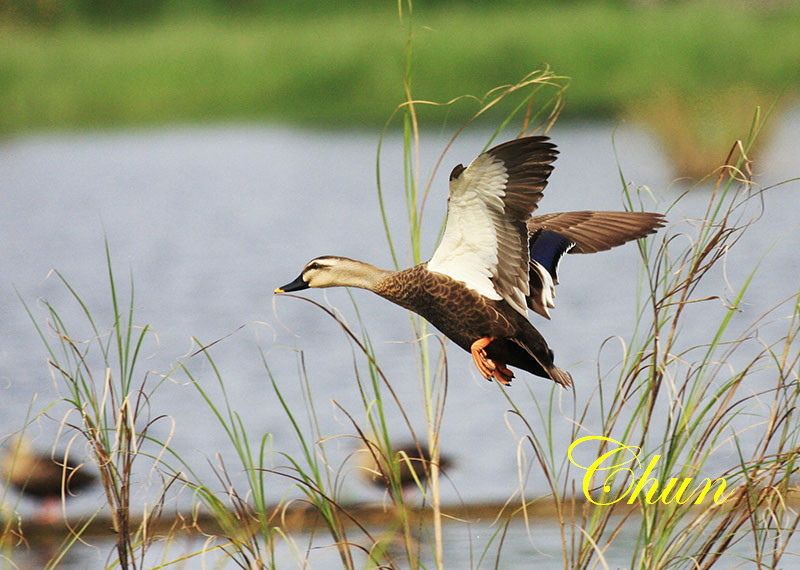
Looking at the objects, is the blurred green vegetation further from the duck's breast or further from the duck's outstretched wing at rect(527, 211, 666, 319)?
the duck's breast

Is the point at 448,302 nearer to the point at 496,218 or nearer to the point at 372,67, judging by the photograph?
the point at 496,218

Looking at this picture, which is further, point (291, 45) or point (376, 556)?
point (291, 45)

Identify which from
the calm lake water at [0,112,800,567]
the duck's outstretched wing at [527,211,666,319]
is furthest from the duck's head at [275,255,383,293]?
the calm lake water at [0,112,800,567]

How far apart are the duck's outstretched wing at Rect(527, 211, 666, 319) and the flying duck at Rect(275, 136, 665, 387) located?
0.01 meters

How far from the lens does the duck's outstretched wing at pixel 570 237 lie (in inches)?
127

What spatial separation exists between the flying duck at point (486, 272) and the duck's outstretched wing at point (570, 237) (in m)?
0.01

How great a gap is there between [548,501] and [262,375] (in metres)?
4.13

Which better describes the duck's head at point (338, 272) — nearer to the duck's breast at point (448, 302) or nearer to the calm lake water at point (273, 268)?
the duck's breast at point (448, 302)

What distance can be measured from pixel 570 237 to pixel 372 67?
16978mm

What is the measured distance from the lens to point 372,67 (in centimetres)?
2008

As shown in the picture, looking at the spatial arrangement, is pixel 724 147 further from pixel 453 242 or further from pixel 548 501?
pixel 453 242

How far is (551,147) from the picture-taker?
284 cm

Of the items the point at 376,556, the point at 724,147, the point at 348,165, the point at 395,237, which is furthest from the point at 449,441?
the point at 348,165

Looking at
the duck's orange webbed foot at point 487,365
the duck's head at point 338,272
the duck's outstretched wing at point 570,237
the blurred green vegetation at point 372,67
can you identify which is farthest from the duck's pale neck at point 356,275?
the blurred green vegetation at point 372,67
